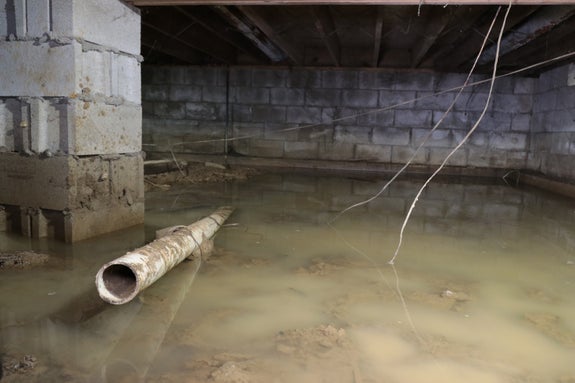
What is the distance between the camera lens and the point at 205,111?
8023 mm

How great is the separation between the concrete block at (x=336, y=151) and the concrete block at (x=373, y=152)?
0.39 ft

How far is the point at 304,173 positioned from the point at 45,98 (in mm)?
4814

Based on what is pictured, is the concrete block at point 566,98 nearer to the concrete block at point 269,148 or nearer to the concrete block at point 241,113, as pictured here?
the concrete block at point 269,148

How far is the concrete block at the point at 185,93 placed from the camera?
799 cm

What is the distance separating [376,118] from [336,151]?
880mm

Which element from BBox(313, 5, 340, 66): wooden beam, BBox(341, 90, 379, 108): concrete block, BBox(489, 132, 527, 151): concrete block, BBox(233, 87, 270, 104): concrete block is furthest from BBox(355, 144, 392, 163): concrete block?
BBox(313, 5, 340, 66): wooden beam

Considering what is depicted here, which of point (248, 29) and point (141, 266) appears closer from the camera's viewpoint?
point (141, 266)

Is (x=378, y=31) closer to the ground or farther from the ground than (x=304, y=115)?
farther from the ground

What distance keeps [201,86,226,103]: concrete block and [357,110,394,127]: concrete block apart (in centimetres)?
242

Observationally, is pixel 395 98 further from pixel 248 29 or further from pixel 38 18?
pixel 38 18

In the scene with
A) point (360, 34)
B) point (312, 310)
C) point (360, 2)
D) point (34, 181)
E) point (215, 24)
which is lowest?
point (312, 310)

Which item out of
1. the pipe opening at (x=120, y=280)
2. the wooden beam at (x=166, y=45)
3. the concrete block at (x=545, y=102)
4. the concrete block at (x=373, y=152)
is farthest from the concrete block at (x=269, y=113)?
the pipe opening at (x=120, y=280)

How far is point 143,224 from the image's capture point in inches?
132

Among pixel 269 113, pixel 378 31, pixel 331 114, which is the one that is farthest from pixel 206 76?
pixel 378 31
